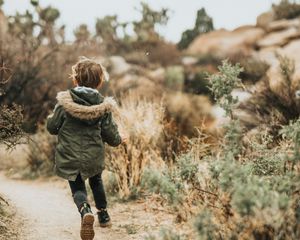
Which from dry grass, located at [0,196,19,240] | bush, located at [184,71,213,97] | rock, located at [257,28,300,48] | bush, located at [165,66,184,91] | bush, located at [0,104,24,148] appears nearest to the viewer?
dry grass, located at [0,196,19,240]

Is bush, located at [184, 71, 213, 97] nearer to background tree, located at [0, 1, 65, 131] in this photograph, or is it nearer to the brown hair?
background tree, located at [0, 1, 65, 131]

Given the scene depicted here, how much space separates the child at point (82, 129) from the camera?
4273 mm

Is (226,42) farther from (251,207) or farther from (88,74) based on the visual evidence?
(251,207)

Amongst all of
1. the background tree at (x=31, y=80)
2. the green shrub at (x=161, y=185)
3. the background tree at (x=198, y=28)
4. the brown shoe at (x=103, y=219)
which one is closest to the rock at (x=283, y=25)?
the background tree at (x=198, y=28)

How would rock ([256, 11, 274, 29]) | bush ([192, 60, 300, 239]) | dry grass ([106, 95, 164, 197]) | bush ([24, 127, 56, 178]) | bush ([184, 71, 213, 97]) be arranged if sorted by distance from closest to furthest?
1. bush ([192, 60, 300, 239])
2. dry grass ([106, 95, 164, 197])
3. bush ([24, 127, 56, 178])
4. bush ([184, 71, 213, 97])
5. rock ([256, 11, 274, 29])

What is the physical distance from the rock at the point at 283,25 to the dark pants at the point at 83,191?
2167cm

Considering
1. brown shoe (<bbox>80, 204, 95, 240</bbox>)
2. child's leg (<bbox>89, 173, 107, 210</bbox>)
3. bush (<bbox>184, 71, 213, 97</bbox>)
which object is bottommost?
bush (<bbox>184, 71, 213, 97</bbox>)

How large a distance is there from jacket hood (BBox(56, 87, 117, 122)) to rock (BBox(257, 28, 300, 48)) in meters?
19.4

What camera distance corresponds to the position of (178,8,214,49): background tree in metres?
27.0

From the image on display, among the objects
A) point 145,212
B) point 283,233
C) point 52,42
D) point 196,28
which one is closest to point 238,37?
point 196,28

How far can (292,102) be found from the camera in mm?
7566

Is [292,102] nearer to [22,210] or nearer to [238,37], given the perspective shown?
[22,210]

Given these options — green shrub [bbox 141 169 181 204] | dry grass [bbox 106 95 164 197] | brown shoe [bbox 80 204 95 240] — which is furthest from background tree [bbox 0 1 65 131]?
green shrub [bbox 141 169 181 204]

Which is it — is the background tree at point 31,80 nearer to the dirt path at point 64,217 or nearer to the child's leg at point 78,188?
the dirt path at point 64,217
